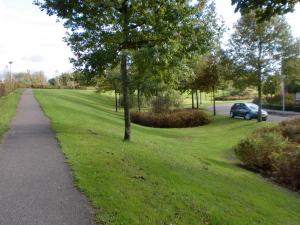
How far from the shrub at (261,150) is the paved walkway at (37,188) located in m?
7.99

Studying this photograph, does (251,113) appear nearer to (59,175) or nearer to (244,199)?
(244,199)

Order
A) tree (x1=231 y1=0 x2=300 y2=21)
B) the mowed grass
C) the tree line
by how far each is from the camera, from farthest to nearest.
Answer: the tree line → tree (x1=231 y1=0 x2=300 y2=21) → the mowed grass

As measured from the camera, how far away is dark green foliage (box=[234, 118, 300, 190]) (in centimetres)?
1448

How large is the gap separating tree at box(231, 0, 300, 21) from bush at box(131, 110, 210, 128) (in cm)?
2499

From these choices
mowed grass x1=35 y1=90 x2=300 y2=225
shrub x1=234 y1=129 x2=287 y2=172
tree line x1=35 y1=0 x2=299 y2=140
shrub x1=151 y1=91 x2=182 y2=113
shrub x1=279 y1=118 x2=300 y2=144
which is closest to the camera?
mowed grass x1=35 y1=90 x2=300 y2=225

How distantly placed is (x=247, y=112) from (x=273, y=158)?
1976 centimetres

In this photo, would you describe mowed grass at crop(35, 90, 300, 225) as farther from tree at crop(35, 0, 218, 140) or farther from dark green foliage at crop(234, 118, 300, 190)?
tree at crop(35, 0, 218, 140)

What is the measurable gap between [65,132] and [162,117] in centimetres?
1903

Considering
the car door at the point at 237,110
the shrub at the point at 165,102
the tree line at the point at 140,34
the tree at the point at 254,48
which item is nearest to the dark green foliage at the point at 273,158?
the tree line at the point at 140,34

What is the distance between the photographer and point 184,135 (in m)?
27.0

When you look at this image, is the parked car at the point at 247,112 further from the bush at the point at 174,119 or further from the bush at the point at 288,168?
the bush at the point at 288,168

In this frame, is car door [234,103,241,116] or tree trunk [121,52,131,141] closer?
tree trunk [121,52,131,141]

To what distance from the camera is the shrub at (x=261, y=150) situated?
16616mm

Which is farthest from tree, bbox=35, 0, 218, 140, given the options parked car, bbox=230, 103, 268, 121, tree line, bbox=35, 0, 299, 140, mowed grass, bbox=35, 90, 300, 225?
parked car, bbox=230, 103, 268, 121
